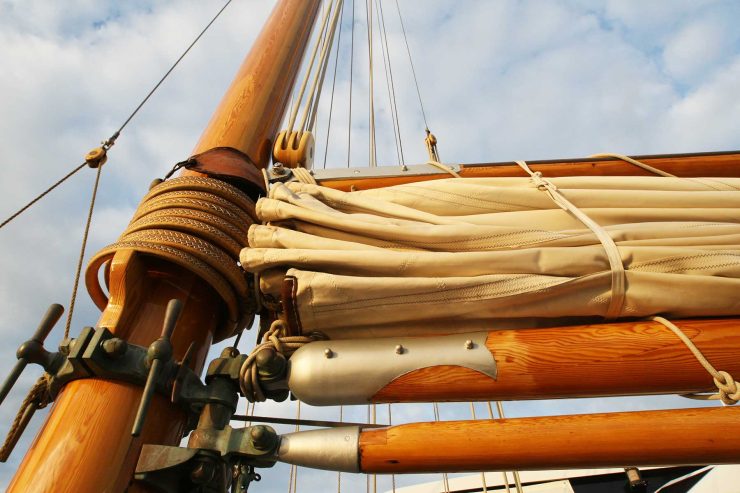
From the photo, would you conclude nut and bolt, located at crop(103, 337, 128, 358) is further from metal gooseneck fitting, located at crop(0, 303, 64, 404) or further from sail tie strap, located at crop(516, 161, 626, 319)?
sail tie strap, located at crop(516, 161, 626, 319)

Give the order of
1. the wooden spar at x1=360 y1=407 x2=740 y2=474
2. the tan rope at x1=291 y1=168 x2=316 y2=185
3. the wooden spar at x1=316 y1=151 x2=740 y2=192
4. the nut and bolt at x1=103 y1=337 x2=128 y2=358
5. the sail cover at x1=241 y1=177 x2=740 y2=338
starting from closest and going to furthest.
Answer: the wooden spar at x1=360 y1=407 x2=740 y2=474 → the nut and bolt at x1=103 y1=337 x2=128 y2=358 → the sail cover at x1=241 y1=177 x2=740 y2=338 → the tan rope at x1=291 y1=168 x2=316 y2=185 → the wooden spar at x1=316 y1=151 x2=740 y2=192

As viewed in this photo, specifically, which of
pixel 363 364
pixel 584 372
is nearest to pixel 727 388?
pixel 584 372

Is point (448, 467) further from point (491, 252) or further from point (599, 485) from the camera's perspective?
point (599, 485)

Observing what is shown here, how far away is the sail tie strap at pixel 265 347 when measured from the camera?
3.67 ft

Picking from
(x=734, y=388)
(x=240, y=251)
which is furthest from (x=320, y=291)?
(x=734, y=388)

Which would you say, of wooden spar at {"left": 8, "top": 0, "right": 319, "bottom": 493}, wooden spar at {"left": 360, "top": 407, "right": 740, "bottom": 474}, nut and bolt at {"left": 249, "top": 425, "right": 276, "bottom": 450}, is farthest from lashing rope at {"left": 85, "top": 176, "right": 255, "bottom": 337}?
wooden spar at {"left": 360, "top": 407, "right": 740, "bottom": 474}

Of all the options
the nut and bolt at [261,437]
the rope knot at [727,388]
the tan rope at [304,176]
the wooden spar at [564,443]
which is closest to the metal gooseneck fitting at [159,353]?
the nut and bolt at [261,437]

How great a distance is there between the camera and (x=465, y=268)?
48.5 inches

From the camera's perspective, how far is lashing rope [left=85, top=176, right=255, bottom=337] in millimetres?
1243

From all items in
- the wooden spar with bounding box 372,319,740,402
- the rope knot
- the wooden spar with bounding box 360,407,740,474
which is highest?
the wooden spar with bounding box 372,319,740,402

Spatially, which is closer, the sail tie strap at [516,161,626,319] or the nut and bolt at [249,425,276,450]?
the nut and bolt at [249,425,276,450]

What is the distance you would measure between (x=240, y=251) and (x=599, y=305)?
0.89m

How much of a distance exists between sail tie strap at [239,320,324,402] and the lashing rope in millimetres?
187

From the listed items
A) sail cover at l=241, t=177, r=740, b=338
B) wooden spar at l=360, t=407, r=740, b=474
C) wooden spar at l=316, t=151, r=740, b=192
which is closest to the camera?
wooden spar at l=360, t=407, r=740, b=474
